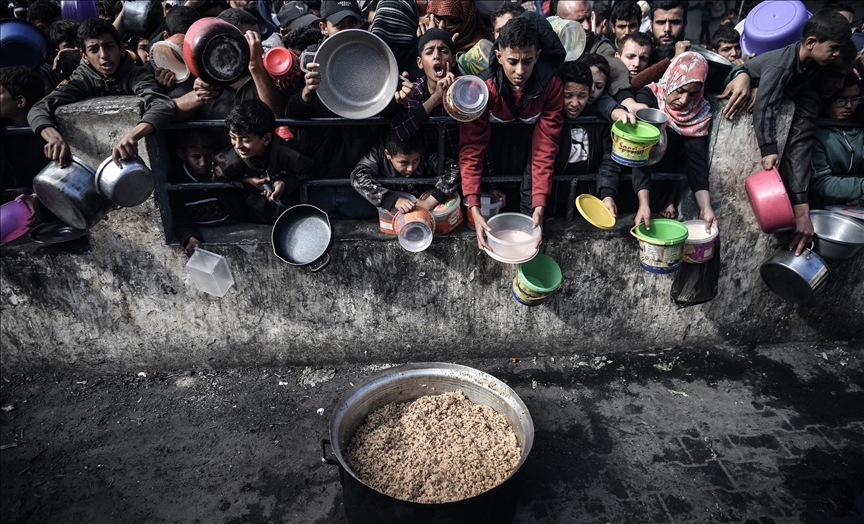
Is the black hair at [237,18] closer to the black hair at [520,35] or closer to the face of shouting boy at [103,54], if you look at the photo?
the face of shouting boy at [103,54]

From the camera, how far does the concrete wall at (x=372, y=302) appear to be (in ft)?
11.4

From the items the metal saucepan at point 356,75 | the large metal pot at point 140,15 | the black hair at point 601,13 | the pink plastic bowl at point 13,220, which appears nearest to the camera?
the pink plastic bowl at point 13,220

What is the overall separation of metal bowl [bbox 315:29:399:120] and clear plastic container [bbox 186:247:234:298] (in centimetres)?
129

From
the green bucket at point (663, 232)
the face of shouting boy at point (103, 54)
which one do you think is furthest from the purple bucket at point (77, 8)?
the green bucket at point (663, 232)

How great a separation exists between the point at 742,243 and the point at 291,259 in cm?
317

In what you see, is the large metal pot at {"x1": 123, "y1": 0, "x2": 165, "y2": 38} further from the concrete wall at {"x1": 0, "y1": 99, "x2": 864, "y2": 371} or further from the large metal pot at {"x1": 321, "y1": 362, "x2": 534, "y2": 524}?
the large metal pot at {"x1": 321, "y1": 362, "x2": 534, "y2": 524}

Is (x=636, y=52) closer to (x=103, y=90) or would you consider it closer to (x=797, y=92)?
(x=797, y=92)

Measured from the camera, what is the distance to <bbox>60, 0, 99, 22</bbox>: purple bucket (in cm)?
464

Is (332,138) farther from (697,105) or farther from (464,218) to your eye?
(697,105)

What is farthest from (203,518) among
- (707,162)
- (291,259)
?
(707,162)

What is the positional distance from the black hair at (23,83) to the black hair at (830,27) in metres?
4.82

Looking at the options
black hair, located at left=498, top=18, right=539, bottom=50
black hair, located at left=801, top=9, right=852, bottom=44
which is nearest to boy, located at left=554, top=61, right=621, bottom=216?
black hair, located at left=498, top=18, right=539, bottom=50

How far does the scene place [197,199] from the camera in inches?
138

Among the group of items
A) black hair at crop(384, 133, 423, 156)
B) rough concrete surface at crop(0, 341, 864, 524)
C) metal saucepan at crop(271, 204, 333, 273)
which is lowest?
rough concrete surface at crop(0, 341, 864, 524)
